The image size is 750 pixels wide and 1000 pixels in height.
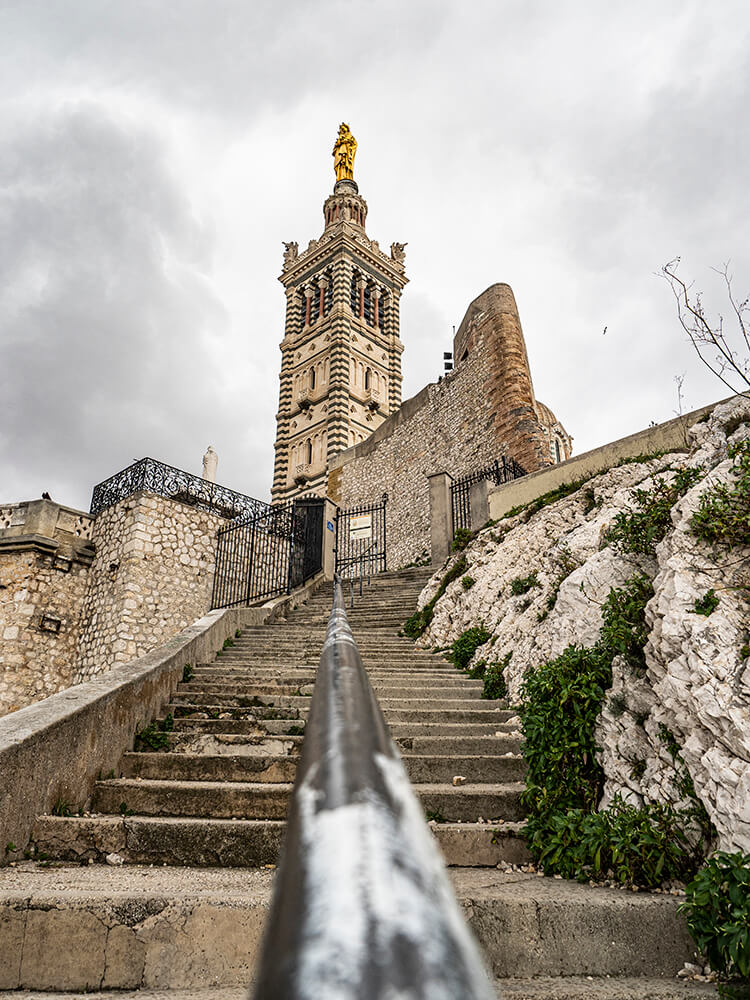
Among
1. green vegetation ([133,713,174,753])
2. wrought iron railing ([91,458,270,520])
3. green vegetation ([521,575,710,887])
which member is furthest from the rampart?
green vegetation ([133,713,174,753])

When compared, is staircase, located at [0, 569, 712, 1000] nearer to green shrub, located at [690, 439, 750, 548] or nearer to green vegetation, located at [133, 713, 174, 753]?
green vegetation, located at [133, 713, 174, 753]

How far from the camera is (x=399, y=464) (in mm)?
21219

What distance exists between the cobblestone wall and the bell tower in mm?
3989

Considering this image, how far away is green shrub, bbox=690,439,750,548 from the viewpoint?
369 centimetres

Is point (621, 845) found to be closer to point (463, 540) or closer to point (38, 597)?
point (463, 540)

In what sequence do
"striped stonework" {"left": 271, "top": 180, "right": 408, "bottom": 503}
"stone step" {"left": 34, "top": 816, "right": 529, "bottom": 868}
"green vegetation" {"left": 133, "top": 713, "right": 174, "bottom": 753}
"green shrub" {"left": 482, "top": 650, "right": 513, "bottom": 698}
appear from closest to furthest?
"stone step" {"left": 34, "top": 816, "right": 529, "bottom": 868}
"green vegetation" {"left": 133, "top": 713, "right": 174, "bottom": 753}
"green shrub" {"left": 482, "top": 650, "right": 513, "bottom": 698}
"striped stonework" {"left": 271, "top": 180, "right": 408, "bottom": 503}

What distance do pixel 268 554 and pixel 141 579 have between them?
11.3ft

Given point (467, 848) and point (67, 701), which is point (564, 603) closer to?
point (467, 848)

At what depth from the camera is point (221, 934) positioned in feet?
7.79

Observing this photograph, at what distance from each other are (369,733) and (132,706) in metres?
4.40

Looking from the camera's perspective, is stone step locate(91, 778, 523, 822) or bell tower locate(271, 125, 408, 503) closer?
stone step locate(91, 778, 523, 822)

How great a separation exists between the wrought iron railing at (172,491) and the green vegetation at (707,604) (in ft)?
38.5

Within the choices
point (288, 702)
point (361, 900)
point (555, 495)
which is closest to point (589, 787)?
point (288, 702)

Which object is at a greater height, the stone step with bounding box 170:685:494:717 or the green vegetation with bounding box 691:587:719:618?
the green vegetation with bounding box 691:587:719:618
